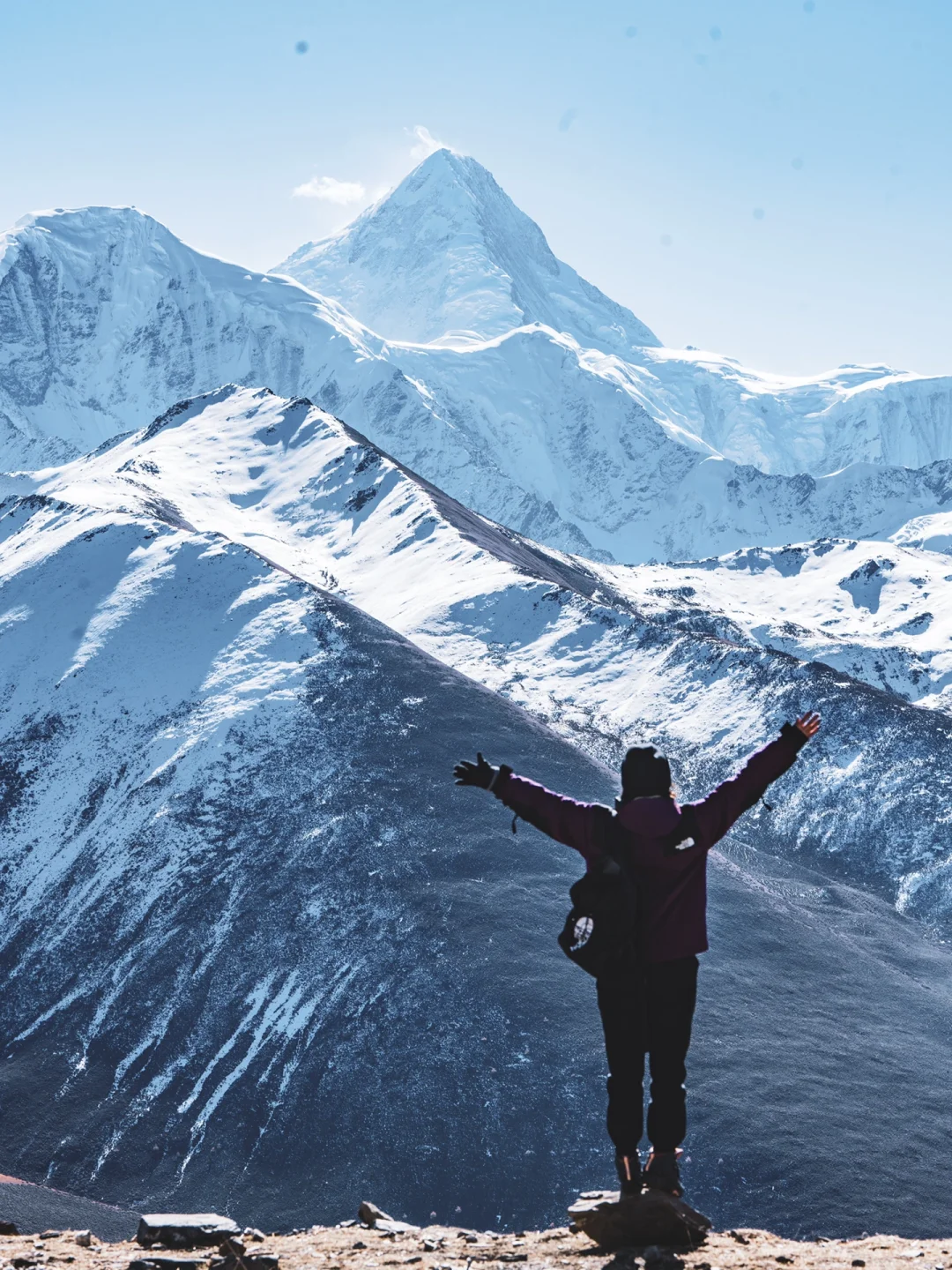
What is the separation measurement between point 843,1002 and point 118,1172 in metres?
35.6

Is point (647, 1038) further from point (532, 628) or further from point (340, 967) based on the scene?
point (532, 628)

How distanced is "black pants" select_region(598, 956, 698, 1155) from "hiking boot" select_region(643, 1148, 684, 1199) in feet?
0.22

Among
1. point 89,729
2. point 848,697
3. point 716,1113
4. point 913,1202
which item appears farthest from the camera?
point 848,697

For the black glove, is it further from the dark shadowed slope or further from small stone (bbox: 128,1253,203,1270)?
the dark shadowed slope

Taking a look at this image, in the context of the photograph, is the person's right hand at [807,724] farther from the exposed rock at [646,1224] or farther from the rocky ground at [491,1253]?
the rocky ground at [491,1253]

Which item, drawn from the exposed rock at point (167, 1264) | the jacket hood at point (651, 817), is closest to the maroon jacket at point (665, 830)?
the jacket hood at point (651, 817)

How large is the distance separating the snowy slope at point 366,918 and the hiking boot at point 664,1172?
1344 inches

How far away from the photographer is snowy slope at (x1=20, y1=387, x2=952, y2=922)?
101375 millimetres

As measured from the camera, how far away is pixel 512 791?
11469 millimetres

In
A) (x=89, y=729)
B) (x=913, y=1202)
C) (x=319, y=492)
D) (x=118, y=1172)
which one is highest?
(x=319, y=492)

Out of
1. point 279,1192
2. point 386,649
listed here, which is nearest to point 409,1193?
point 279,1192

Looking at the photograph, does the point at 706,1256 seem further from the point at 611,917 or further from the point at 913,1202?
the point at 913,1202

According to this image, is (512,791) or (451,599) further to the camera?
(451,599)

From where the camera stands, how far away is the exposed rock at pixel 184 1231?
13.6m
